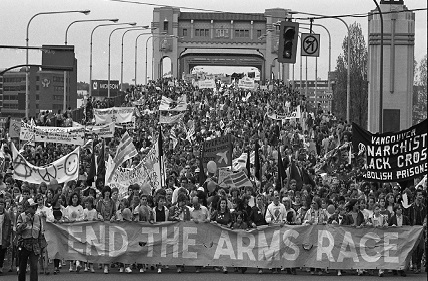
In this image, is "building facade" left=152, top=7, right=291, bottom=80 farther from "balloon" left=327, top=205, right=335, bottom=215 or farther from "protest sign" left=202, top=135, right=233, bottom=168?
"balloon" left=327, top=205, right=335, bottom=215

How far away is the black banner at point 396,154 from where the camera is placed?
1786 centimetres

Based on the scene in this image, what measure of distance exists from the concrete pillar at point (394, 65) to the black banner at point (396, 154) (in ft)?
79.8

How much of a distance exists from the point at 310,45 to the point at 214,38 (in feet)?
345

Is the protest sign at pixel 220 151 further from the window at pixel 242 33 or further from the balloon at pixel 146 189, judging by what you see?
the window at pixel 242 33

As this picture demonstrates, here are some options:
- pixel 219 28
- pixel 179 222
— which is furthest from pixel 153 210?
pixel 219 28

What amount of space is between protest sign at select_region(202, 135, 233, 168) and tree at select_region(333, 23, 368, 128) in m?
61.2

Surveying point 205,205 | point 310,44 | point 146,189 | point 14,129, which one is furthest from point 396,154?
point 14,129

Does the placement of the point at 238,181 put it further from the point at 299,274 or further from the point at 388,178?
the point at 388,178

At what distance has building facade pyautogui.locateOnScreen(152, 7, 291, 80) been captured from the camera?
14062 centimetres

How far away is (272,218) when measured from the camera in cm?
2164

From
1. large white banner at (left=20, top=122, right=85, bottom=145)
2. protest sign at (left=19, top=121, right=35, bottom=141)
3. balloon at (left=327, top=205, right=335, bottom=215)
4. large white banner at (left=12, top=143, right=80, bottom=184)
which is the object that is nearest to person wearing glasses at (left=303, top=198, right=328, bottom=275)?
balloon at (left=327, top=205, right=335, bottom=215)

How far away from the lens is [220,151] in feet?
84.8

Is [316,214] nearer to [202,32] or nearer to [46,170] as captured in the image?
[46,170]

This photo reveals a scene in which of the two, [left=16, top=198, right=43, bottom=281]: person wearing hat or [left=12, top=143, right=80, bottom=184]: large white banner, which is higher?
[left=12, top=143, right=80, bottom=184]: large white banner
